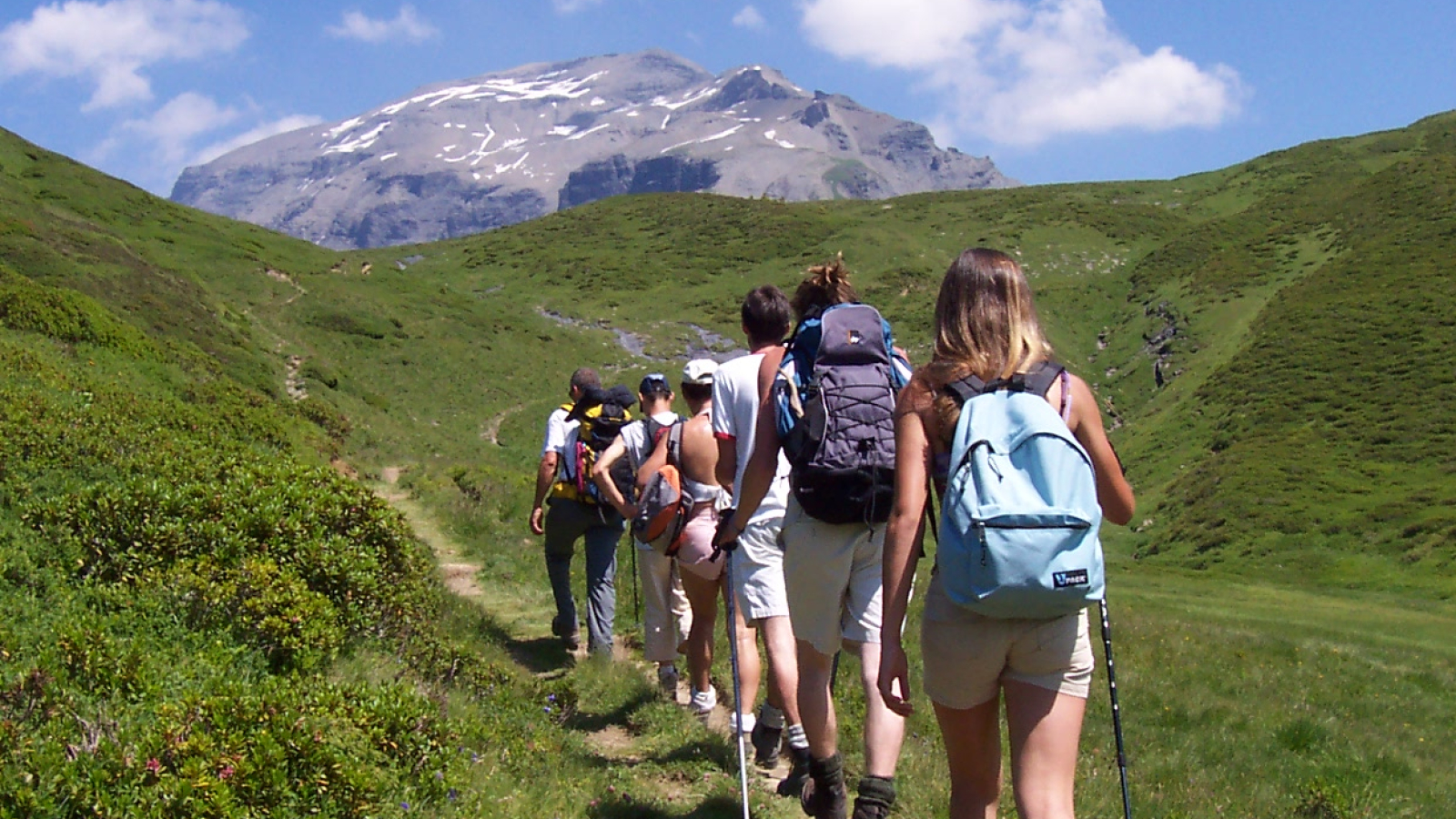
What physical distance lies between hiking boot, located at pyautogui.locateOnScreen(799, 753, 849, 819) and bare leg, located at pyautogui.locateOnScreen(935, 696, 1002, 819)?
114 centimetres

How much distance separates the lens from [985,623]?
11.2 feet

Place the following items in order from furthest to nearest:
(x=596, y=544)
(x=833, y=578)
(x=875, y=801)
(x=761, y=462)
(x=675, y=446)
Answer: (x=596, y=544), (x=675, y=446), (x=761, y=462), (x=833, y=578), (x=875, y=801)

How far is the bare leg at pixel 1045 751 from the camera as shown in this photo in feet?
11.4

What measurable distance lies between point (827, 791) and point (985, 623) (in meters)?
1.93

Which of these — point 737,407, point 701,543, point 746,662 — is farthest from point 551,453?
point 737,407

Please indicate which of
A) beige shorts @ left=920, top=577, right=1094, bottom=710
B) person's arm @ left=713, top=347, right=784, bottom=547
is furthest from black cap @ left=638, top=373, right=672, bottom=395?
beige shorts @ left=920, top=577, right=1094, bottom=710

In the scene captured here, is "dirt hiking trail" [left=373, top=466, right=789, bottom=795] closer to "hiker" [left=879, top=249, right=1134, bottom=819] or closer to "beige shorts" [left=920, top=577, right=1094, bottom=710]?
"hiker" [left=879, top=249, right=1134, bottom=819]

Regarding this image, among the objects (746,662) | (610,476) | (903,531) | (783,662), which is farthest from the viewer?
(610,476)

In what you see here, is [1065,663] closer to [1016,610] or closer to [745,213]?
[1016,610]

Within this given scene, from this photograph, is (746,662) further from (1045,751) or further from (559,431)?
(559,431)

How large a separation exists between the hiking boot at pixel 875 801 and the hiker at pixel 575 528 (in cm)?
441

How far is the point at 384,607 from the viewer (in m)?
7.13

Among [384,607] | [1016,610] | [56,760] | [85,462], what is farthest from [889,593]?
[85,462]

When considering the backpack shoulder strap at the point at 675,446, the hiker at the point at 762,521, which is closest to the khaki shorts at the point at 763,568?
the hiker at the point at 762,521
